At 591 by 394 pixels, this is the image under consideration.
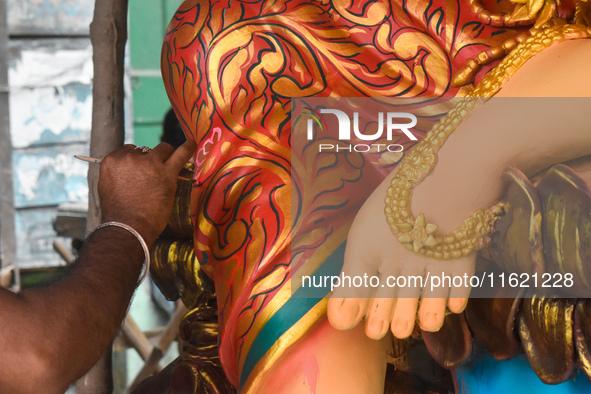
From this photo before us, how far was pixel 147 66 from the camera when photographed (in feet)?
7.93

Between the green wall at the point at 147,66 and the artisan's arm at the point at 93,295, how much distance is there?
165cm

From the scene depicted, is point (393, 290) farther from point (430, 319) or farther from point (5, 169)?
point (5, 169)

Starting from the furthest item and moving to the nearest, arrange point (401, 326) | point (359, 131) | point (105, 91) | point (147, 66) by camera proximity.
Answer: point (147, 66)
point (105, 91)
point (359, 131)
point (401, 326)

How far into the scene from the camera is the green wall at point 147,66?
Result: 7.67ft

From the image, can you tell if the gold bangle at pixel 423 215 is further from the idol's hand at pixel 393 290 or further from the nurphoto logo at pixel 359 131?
the nurphoto logo at pixel 359 131

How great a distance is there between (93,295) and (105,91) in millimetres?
651

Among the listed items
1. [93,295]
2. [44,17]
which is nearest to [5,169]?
[44,17]

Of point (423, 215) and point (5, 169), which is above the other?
point (423, 215)

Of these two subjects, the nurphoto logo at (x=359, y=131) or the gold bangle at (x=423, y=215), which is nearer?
the gold bangle at (x=423, y=215)

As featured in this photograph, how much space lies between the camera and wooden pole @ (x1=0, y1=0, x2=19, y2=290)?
2.38 meters

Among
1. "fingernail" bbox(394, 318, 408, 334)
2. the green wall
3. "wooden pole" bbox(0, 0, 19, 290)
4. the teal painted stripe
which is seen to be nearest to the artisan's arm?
the teal painted stripe

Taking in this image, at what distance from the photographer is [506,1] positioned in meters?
0.67

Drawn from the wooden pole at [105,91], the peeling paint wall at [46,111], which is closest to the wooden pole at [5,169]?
the peeling paint wall at [46,111]

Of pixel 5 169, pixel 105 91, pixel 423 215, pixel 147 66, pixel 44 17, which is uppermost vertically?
pixel 423 215
